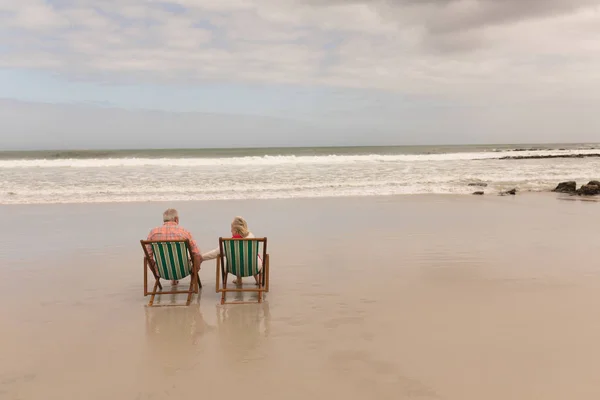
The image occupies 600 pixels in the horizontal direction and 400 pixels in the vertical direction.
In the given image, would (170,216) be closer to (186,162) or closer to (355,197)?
(355,197)

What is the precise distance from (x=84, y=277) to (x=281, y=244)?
3108 mm

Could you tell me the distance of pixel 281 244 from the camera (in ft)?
25.5

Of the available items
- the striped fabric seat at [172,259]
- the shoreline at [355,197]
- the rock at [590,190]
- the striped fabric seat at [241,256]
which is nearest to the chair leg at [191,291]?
the striped fabric seat at [172,259]

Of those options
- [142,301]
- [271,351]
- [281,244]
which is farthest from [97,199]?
[271,351]

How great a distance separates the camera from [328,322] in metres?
A: 4.43

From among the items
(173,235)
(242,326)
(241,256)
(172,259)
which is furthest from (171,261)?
(242,326)

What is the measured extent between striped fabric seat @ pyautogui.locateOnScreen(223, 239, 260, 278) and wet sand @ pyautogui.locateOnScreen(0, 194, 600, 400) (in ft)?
1.34

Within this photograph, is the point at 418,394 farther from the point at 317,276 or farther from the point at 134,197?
the point at 134,197

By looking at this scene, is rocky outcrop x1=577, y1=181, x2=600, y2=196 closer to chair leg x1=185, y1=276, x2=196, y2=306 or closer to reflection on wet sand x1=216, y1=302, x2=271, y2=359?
reflection on wet sand x1=216, y1=302, x2=271, y2=359

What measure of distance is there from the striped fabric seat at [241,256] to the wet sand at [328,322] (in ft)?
1.34

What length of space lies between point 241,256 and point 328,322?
1.25 m

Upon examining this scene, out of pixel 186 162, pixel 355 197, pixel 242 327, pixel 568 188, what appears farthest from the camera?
pixel 186 162

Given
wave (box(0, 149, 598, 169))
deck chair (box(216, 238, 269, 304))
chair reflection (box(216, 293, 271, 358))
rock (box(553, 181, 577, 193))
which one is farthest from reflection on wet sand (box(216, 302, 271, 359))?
wave (box(0, 149, 598, 169))

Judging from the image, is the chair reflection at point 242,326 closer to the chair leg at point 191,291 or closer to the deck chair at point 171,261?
the chair leg at point 191,291
